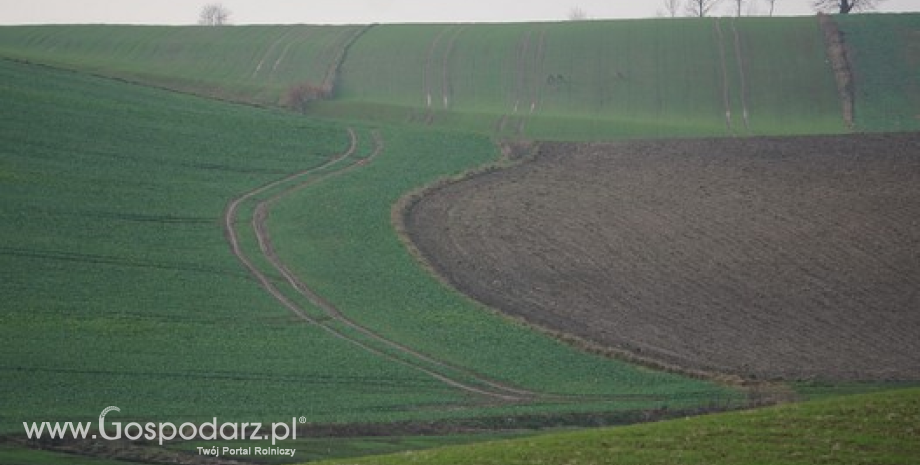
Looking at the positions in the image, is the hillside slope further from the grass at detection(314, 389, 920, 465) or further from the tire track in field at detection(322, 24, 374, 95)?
the grass at detection(314, 389, 920, 465)

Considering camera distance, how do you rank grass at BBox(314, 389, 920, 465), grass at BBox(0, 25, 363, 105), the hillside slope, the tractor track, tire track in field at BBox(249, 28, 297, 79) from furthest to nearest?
tire track in field at BBox(249, 28, 297, 79)
grass at BBox(0, 25, 363, 105)
the hillside slope
the tractor track
grass at BBox(314, 389, 920, 465)

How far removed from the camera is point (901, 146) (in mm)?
51219

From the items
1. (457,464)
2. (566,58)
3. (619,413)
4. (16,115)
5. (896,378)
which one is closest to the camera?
(457,464)

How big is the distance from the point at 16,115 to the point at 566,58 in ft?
111

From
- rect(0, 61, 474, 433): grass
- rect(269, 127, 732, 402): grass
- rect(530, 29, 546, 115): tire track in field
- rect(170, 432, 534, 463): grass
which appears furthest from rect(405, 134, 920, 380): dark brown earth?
rect(530, 29, 546, 115): tire track in field

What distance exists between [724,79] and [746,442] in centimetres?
5098

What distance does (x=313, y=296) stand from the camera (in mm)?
36125

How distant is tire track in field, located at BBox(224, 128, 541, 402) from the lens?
98.6ft

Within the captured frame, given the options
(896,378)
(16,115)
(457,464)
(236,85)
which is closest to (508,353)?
(896,378)

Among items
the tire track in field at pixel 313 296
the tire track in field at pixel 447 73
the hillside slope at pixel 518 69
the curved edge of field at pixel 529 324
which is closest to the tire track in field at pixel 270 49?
the hillside slope at pixel 518 69

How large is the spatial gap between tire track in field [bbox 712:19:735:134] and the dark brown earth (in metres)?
9.47

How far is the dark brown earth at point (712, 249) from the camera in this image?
3347 centimetres

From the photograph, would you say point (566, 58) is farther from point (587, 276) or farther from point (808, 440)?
point (808, 440)

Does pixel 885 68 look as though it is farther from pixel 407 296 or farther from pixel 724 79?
pixel 407 296
